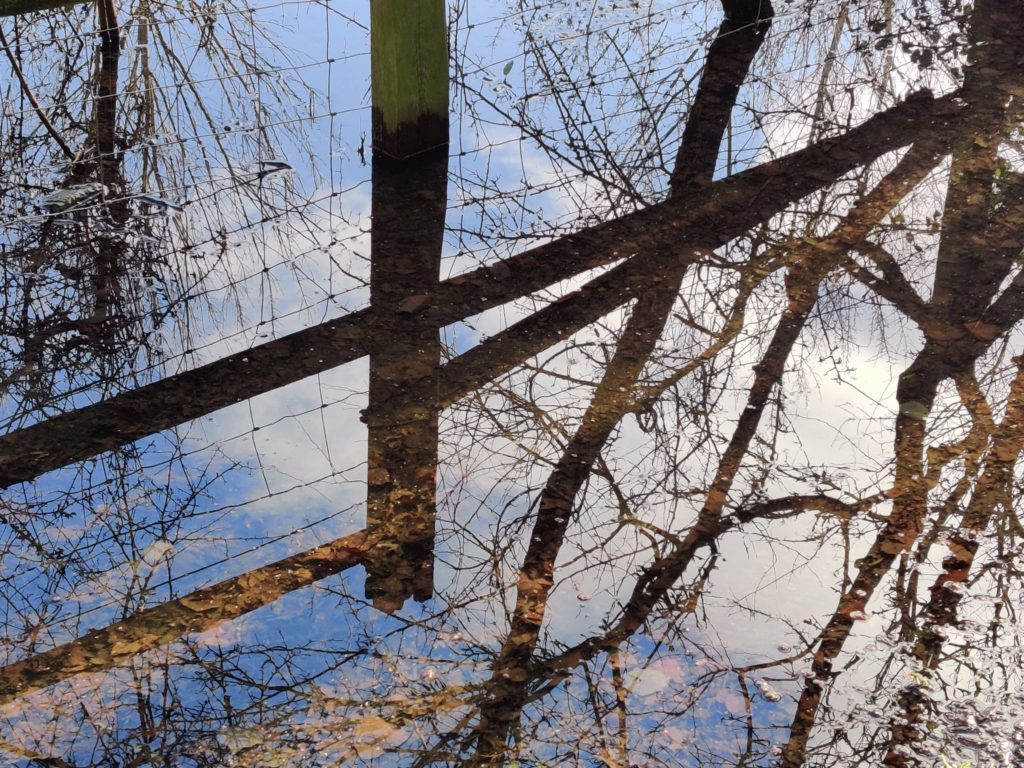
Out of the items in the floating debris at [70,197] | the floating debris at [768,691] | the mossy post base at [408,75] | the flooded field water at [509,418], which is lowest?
the floating debris at [768,691]

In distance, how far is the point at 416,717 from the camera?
2426mm

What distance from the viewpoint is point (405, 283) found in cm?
421

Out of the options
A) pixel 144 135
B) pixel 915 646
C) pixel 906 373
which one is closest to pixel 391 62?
pixel 144 135

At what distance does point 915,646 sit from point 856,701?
27 centimetres

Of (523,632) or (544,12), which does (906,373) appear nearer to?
(523,632)

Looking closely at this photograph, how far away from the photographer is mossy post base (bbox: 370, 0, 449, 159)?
4.65m

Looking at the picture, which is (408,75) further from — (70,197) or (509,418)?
(509,418)

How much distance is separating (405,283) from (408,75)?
119 cm

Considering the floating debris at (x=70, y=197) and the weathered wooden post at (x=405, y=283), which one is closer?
the weathered wooden post at (x=405, y=283)

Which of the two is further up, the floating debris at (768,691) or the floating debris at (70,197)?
the floating debris at (70,197)

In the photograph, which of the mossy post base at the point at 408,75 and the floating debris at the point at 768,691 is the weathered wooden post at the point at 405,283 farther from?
the floating debris at the point at 768,691

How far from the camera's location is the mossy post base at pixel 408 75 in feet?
15.3

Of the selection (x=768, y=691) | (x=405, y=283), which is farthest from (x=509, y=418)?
(x=768, y=691)

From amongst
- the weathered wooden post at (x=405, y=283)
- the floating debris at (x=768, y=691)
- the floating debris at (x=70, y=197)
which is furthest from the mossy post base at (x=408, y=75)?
the floating debris at (x=768, y=691)
